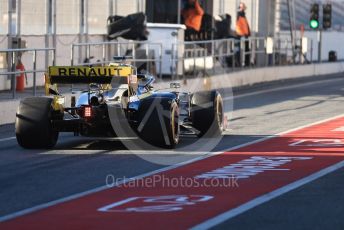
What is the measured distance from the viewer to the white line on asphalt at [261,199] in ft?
28.0

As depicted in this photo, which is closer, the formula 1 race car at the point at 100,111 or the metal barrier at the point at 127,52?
the formula 1 race car at the point at 100,111

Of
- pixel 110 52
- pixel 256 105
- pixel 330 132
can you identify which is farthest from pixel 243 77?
pixel 330 132

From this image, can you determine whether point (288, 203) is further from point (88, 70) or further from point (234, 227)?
point (88, 70)

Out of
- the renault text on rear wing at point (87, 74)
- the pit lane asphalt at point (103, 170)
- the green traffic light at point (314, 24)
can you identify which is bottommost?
the pit lane asphalt at point (103, 170)

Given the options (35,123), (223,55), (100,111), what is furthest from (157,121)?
(223,55)

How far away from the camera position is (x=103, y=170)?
39.1 feet

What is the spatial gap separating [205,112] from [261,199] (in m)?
5.56

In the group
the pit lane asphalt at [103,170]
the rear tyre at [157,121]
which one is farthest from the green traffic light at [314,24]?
the rear tyre at [157,121]

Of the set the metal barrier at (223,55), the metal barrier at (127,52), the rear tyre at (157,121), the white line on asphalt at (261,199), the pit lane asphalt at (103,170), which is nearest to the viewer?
the white line on asphalt at (261,199)

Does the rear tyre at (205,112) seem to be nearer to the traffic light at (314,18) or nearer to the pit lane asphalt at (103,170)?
the pit lane asphalt at (103,170)

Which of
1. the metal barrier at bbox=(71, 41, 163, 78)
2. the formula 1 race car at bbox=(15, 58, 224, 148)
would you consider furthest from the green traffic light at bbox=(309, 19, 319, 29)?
the formula 1 race car at bbox=(15, 58, 224, 148)

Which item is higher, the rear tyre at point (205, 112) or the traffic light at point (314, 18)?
the traffic light at point (314, 18)

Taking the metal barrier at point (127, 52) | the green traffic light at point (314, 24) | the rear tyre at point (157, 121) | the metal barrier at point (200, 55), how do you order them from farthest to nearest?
1. the green traffic light at point (314, 24)
2. the metal barrier at point (200, 55)
3. the metal barrier at point (127, 52)
4. the rear tyre at point (157, 121)

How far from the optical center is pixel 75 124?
13.6 meters
